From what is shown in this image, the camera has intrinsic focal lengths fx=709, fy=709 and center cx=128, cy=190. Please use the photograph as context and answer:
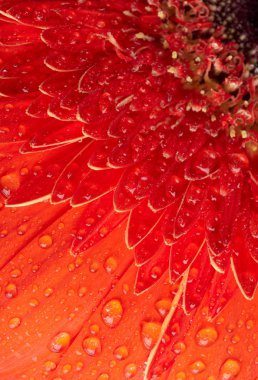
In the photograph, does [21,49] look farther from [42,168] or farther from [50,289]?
[50,289]

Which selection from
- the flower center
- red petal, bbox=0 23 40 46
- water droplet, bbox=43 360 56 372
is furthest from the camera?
the flower center

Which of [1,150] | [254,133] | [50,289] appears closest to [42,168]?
[1,150]

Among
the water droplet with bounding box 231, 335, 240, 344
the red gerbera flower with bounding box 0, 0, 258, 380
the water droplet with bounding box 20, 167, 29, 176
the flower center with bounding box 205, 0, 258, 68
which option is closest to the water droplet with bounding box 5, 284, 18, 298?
the red gerbera flower with bounding box 0, 0, 258, 380

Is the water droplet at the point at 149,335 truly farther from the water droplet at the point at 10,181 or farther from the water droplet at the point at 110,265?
the water droplet at the point at 10,181

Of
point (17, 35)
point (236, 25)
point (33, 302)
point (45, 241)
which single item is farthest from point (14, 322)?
point (236, 25)

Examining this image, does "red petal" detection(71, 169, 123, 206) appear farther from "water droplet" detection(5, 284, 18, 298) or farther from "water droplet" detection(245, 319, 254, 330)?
"water droplet" detection(245, 319, 254, 330)

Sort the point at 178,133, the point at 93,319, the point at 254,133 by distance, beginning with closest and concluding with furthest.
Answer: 1. the point at 93,319
2. the point at 178,133
3. the point at 254,133

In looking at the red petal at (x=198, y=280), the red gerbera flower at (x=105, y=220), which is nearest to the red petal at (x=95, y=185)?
the red gerbera flower at (x=105, y=220)
